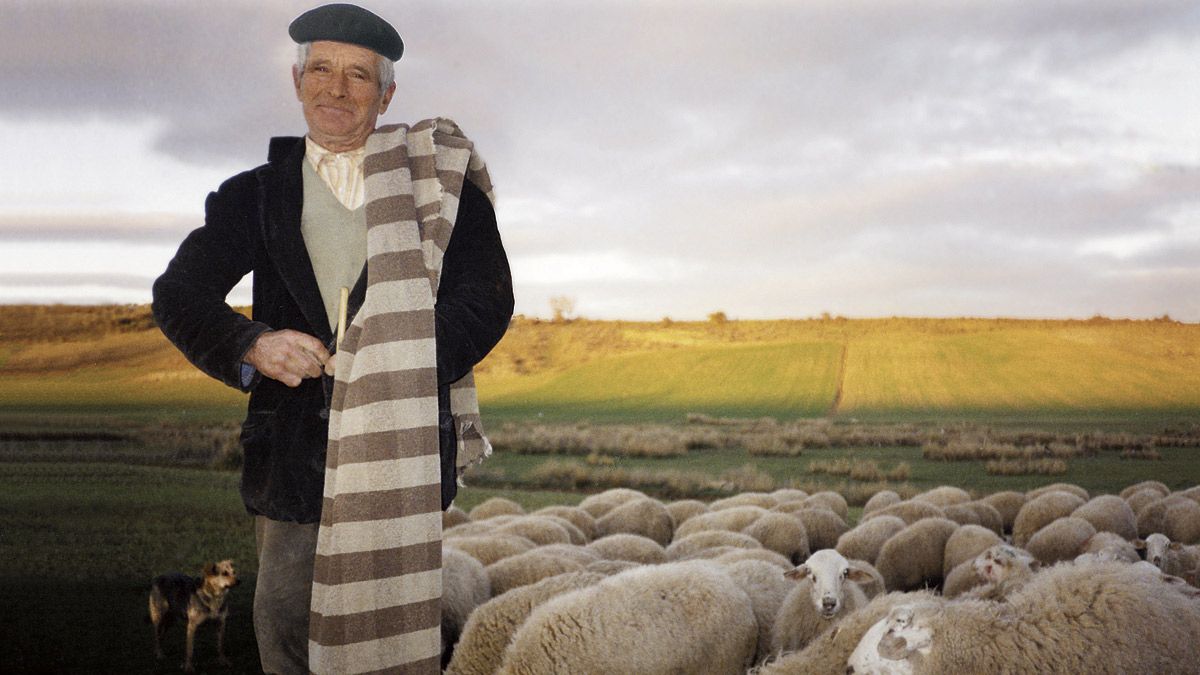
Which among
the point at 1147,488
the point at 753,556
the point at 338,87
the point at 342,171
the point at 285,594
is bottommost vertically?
the point at 1147,488

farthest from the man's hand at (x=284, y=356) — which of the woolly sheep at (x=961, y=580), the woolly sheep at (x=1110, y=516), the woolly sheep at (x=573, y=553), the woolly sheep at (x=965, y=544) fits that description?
the woolly sheep at (x=1110, y=516)

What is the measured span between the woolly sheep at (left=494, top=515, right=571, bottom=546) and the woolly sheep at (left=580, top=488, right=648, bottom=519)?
1892 millimetres

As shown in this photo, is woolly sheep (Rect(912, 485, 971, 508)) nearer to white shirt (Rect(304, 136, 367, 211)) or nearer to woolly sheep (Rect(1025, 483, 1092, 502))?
woolly sheep (Rect(1025, 483, 1092, 502))

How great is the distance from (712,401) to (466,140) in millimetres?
12050

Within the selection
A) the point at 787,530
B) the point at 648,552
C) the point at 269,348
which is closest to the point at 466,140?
the point at 269,348

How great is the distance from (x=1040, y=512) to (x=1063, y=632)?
17.2 ft

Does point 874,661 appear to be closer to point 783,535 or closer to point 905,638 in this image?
point 905,638

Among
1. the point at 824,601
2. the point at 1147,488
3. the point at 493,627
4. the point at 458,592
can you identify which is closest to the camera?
the point at 493,627

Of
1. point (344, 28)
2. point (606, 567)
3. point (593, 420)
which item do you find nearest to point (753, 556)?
point (606, 567)

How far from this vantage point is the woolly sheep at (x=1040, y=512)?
306 inches

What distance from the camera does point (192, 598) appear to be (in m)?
4.61

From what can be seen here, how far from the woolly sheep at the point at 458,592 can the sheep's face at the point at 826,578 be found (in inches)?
66.1

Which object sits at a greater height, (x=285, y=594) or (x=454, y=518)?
(x=285, y=594)

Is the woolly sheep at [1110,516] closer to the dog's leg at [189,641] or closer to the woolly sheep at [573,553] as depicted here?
the woolly sheep at [573,553]
